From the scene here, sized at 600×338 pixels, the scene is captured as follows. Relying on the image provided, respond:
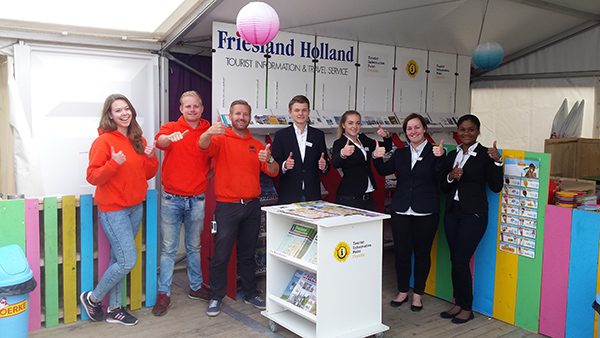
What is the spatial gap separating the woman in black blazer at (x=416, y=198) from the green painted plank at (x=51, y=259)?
247 cm

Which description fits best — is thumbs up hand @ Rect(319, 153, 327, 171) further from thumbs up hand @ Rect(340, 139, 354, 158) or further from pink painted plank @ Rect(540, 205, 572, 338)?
pink painted plank @ Rect(540, 205, 572, 338)

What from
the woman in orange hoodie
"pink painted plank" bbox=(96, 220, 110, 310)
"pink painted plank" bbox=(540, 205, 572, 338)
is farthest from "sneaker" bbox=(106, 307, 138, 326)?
"pink painted plank" bbox=(540, 205, 572, 338)

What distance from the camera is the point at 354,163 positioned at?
4.41 m

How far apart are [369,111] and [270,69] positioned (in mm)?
1409

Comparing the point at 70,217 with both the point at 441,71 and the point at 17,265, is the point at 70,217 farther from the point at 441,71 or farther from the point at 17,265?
the point at 441,71

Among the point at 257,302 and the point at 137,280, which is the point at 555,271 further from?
the point at 137,280

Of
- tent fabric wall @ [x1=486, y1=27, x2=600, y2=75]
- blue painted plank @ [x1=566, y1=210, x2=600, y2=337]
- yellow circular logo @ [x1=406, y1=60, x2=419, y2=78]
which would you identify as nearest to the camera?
blue painted plank @ [x1=566, y1=210, x2=600, y2=337]

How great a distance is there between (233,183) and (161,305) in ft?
3.67

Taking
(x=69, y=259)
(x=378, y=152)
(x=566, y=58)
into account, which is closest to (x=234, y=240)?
(x=69, y=259)

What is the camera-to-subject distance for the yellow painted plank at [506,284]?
4.11 metres

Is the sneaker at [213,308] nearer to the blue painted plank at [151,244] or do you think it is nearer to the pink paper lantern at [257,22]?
the blue painted plank at [151,244]

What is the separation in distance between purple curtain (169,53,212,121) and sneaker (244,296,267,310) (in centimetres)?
197

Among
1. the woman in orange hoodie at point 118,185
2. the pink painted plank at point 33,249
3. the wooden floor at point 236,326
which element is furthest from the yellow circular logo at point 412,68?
the pink painted plank at point 33,249

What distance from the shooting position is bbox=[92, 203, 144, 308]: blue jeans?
3.92 meters
